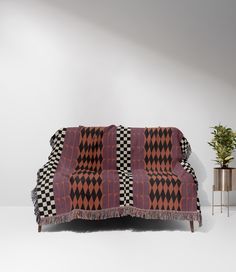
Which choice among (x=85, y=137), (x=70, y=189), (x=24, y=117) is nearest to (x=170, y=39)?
(x=85, y=137)

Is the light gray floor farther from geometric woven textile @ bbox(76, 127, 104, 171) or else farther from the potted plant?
geometric woven textile @ bbox(76, 127, 104, 171)

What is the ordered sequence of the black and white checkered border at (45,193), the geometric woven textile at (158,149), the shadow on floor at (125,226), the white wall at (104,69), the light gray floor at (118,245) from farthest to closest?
the white wall at (104,69) → the geometric woven textile at (158,149) → the shadow on floor at (125,226) → the black and white checkered border at (45,193) → the light gray floor at (118,245)

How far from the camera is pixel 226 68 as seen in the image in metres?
4.85

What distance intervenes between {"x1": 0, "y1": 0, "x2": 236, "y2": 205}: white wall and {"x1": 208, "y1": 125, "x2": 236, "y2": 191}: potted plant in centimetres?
44

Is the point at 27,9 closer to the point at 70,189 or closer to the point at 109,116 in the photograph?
the point at 109,116

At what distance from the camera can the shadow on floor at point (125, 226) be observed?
12.4 ft

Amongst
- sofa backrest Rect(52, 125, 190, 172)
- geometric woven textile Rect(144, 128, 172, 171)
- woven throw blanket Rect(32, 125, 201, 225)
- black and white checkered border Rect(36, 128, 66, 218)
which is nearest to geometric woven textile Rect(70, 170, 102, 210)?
woven throw blanket Rect(32, 125, 201, 225)

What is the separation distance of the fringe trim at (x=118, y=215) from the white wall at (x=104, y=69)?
4.11ft

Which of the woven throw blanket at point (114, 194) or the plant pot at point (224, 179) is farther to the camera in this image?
the plant pot at point (224, 179)

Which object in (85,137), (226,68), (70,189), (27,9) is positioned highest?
(27,9)

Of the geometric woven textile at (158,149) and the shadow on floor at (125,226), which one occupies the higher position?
the geometric woven textile at (158,149)

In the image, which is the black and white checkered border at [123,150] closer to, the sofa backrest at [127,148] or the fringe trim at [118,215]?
the sofa backrest at [127,148]

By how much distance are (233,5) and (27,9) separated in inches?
87.1

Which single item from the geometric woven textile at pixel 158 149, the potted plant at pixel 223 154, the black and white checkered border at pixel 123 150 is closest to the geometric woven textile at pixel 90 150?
the black and white checkered border at pixel 123 150
